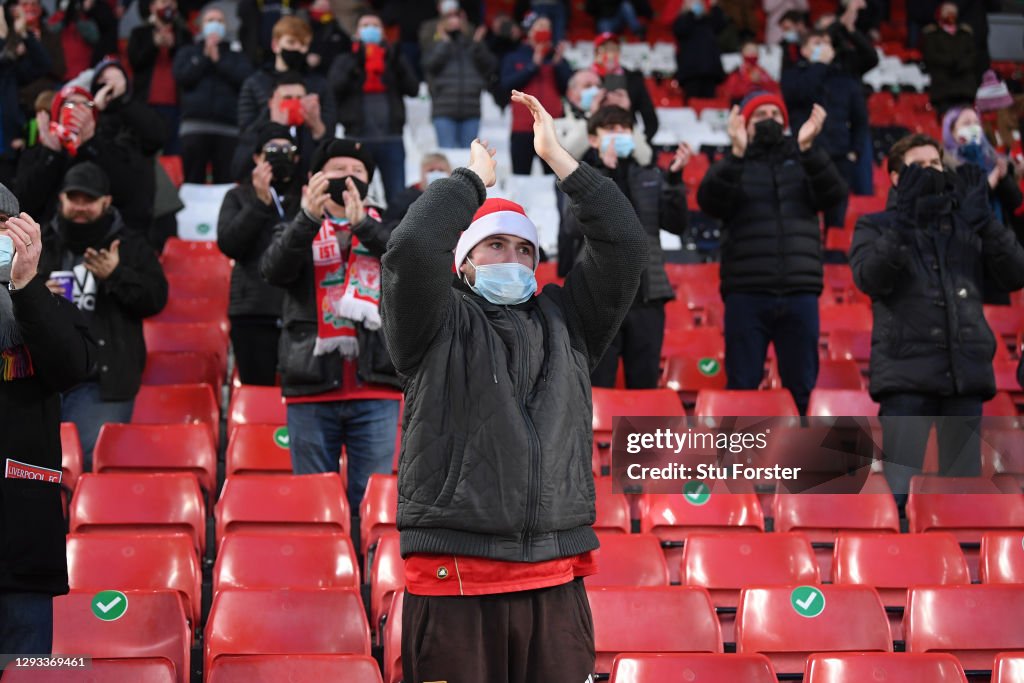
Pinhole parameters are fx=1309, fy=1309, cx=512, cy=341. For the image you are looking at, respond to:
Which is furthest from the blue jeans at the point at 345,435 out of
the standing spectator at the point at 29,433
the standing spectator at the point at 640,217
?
the standing spectator at the point at 29,433

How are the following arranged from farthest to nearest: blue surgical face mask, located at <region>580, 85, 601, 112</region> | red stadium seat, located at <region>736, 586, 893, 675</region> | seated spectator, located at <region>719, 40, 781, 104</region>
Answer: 1. seated spectator, located at <region>719, 40, 781, 104</region>
2. blue surgical face mask, located at <region>580, 85, 601, 112</region>
3. red stadium seat, located at <region>736, 586, 893, 675</region>

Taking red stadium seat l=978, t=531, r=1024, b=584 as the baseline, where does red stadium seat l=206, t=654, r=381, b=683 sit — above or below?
below

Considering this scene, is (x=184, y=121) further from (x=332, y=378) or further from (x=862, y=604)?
(x=862, y=604)

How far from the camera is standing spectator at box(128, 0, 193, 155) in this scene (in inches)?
402

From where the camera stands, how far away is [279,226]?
5.78 meters

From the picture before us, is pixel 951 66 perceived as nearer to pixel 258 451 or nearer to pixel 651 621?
pixel 258 451

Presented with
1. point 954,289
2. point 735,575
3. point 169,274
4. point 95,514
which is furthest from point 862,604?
point 169,274

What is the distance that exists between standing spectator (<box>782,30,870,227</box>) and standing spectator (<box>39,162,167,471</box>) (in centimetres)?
530

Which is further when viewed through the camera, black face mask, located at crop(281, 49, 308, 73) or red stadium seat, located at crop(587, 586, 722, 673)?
black face mask, located at crop(281, 49, 308, 73)

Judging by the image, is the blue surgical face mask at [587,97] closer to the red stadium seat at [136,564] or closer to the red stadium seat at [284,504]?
the red stadium seat at [284,504]

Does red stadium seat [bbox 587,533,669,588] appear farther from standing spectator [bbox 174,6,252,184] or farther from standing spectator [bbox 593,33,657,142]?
standing spectator [bbox 174,6,252,184]

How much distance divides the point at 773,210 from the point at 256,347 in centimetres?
264

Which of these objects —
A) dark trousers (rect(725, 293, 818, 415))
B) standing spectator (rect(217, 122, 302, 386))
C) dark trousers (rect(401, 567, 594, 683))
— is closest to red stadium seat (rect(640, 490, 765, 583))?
dark trousers (rect(725, 293, 818, 415))

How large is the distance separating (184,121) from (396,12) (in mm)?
4234
